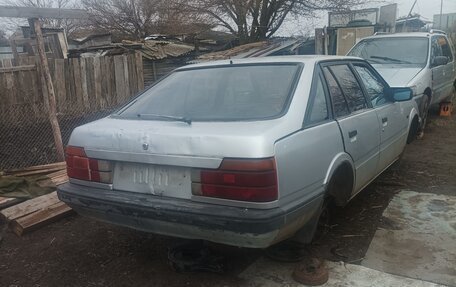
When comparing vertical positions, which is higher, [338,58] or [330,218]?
[338,58]

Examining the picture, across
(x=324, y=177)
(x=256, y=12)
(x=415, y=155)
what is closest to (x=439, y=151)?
(x=415, y=155)

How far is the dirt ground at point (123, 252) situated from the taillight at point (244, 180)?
0.87 m

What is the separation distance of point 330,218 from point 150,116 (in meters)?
1.93

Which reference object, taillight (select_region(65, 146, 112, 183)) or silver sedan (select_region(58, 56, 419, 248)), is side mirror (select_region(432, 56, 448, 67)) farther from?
taillight (select_region(65, 146, 112, 183))

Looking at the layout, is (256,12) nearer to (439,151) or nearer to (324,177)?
(439,151)

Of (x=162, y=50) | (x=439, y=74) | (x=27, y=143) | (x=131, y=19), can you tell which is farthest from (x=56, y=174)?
(x=131, y=19)

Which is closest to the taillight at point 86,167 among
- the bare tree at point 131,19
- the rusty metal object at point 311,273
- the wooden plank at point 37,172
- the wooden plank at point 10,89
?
the rusty metal object at point 311,273

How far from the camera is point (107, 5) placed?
21.8m

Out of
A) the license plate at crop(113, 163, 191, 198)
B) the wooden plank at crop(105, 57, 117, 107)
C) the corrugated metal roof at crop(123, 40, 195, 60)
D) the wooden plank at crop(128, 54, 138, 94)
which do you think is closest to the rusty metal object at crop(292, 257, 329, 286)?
the license plate at crop(113, 163, 191, 198)

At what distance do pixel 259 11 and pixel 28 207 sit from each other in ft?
53.1

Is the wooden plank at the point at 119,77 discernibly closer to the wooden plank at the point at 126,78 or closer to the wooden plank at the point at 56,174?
the wooden plank at the point at 126,78

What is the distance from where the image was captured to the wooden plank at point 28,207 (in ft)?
13.0

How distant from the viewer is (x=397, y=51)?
7430 mm

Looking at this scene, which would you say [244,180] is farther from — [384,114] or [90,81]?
[90,81]
